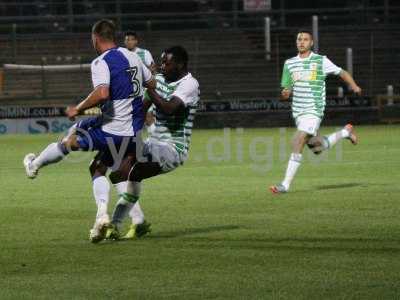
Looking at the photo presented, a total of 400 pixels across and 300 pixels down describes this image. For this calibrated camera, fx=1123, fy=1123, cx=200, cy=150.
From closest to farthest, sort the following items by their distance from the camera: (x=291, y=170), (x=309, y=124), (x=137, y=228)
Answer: (x=137, y=228), (x=291, y=170), (x=309, y=124)

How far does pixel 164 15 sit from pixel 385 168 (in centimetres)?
2286

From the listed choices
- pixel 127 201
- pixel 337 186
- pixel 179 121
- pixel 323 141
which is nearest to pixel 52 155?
pixel 127 201

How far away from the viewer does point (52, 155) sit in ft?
34.9

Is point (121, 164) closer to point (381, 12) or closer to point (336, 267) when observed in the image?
point (336, 267)

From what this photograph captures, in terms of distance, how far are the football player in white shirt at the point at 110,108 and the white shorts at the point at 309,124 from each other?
17.8 feet

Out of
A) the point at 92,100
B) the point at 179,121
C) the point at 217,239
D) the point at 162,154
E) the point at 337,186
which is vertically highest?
the point at 92,100

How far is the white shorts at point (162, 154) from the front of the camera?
10.8 metres

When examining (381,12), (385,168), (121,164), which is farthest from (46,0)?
(121,164)

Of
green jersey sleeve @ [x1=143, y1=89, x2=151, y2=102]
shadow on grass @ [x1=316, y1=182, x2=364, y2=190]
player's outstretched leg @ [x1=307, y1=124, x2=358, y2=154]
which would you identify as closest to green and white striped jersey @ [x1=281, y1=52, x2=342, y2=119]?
player's outstretched leg @ [x1=307, y1=124, x2=358, y2=154]

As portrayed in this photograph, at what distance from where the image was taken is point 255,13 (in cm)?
4031

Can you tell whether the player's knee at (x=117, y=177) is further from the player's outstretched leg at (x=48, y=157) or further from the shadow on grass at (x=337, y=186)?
the shadow on grass at (x=337, y=186)

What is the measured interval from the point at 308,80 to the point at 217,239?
19.7 ft

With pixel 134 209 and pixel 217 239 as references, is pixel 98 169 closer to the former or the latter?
pixel 134 209

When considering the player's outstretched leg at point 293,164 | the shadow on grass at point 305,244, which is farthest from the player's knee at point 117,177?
the player's outstretched leg at point 293,164
